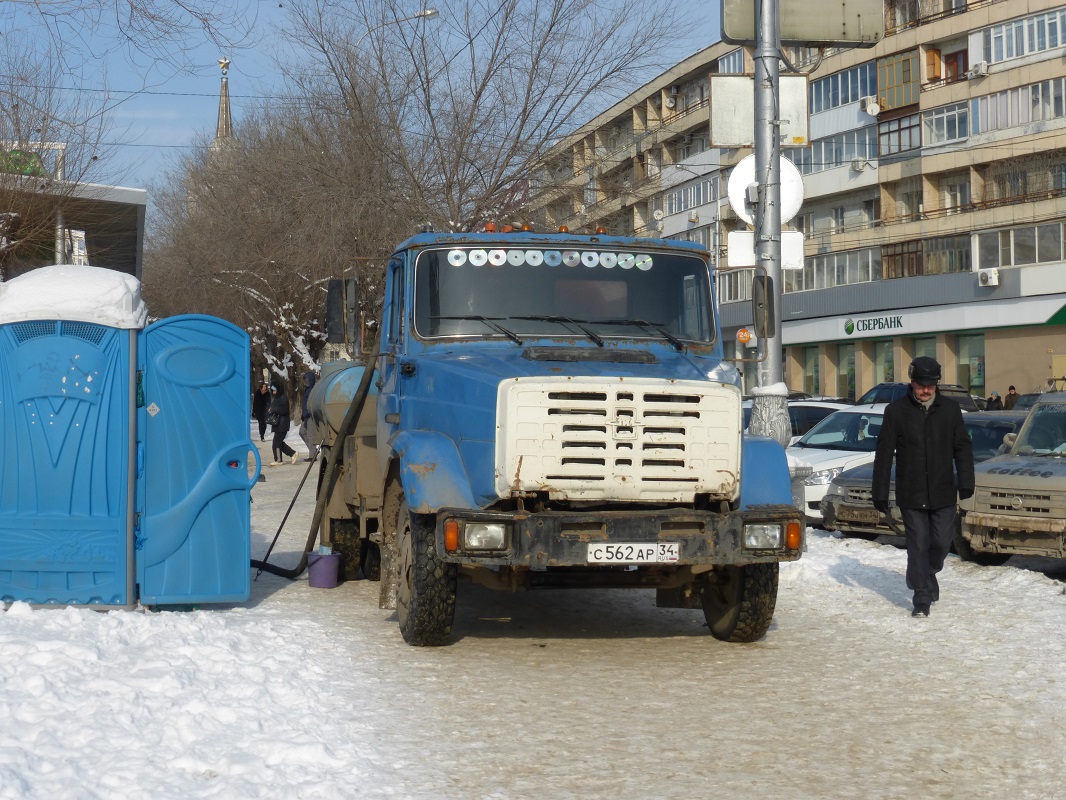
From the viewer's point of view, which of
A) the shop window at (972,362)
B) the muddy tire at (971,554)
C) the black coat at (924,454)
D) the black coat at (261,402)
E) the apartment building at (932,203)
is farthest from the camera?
the shop window at (972,362)

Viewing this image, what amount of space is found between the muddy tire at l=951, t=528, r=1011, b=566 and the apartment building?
30044mm

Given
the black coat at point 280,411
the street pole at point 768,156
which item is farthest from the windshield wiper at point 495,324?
the black coat at point 280,411

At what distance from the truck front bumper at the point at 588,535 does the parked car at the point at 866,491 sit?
701cm

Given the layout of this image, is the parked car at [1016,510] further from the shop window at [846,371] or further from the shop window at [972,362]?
the shop window at [846,371]

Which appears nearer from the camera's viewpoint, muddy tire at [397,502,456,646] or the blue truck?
the blue truck

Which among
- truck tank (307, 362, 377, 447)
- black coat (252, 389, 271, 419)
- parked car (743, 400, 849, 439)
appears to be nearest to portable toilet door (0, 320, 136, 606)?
truck tank (307, 362, 377, 447)

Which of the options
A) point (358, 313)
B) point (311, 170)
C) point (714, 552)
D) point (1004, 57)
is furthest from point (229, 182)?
point (714, 552)

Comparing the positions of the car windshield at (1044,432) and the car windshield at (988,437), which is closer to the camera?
the car windshield at (1044,432)

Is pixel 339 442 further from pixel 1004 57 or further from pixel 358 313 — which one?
pixel 1004 57

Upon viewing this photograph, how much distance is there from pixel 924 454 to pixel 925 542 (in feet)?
1.92

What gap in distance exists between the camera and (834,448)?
18.4m

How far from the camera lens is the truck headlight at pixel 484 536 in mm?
7523

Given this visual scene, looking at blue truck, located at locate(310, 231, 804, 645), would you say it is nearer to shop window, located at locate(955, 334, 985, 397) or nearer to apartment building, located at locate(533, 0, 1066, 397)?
apartment building, located at locate(533, 0, 1066, 397)

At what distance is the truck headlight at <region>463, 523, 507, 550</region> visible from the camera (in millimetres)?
7523
